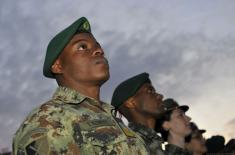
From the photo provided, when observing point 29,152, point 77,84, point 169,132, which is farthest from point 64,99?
point 169,132

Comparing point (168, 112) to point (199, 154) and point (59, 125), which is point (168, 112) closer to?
point (199, 154)

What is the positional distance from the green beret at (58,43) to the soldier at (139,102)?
2.04m

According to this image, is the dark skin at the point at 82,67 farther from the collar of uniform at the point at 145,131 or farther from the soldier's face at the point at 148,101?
the soldier's face at the point at 148,101

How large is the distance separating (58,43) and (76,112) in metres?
0.65

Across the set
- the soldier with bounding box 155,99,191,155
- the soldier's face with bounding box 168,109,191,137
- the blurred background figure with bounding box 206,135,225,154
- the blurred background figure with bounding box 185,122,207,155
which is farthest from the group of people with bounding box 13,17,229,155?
the blurred background figure with bounding box 206,135,225,154

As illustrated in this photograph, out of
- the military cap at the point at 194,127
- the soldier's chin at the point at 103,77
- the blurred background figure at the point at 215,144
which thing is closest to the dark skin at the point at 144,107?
the soldier's chin at the point at 103,77

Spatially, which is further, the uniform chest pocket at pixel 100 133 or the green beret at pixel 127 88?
the green beret at pixel 127 88

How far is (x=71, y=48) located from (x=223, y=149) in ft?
28.2

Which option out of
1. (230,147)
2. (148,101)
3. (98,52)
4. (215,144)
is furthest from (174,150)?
(215,144)

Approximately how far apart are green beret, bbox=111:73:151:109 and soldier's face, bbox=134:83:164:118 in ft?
0.20

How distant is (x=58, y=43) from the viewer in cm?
315

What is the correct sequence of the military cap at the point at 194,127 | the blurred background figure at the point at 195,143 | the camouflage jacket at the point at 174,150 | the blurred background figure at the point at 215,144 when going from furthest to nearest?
the blurred background figure at the point at 215,144 → the military cap at the point at 194,127 → the blurred background figure at the point at 195,143 → the camouflage jacket at the point at 174,150

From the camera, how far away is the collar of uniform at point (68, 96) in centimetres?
289

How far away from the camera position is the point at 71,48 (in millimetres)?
3135
